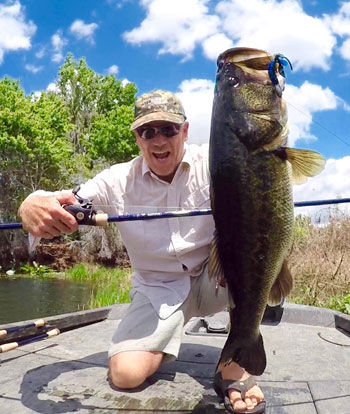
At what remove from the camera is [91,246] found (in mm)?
28031

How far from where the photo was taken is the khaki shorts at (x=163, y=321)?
3.49m

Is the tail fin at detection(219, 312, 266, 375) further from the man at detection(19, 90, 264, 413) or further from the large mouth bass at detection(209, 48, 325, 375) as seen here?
the man at detection(19, 90, 264, 413)

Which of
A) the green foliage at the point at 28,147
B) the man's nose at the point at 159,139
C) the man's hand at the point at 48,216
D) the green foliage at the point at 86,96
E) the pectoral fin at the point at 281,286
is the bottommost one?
the pectoral fin at the point at 281,286

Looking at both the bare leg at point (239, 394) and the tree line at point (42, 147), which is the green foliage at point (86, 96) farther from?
the bare leg at point (239, 394)

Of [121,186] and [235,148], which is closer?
[235,148]

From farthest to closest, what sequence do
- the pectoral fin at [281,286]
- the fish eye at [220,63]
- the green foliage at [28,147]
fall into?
the green foliage at [28,147], the pectoral fin at [281,286], the fish eye at [220,63]

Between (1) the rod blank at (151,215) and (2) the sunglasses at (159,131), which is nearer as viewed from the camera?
(1) the rod blank at (151,215)

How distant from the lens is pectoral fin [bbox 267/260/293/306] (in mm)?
2801

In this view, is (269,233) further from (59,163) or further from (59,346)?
(59,163)

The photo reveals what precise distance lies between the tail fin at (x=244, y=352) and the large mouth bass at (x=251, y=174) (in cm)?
6

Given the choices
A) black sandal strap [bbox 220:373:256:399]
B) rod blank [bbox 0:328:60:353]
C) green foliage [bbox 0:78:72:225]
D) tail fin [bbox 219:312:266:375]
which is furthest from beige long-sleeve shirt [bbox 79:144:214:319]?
green foliage [bbox 0:78:72:225]

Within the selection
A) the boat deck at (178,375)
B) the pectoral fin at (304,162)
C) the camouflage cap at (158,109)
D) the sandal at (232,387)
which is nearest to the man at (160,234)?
the camouflage cap at (158,109)

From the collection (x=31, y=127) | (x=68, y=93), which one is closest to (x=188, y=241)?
(x=31, y=127)

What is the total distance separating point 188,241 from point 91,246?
81.7 ft
